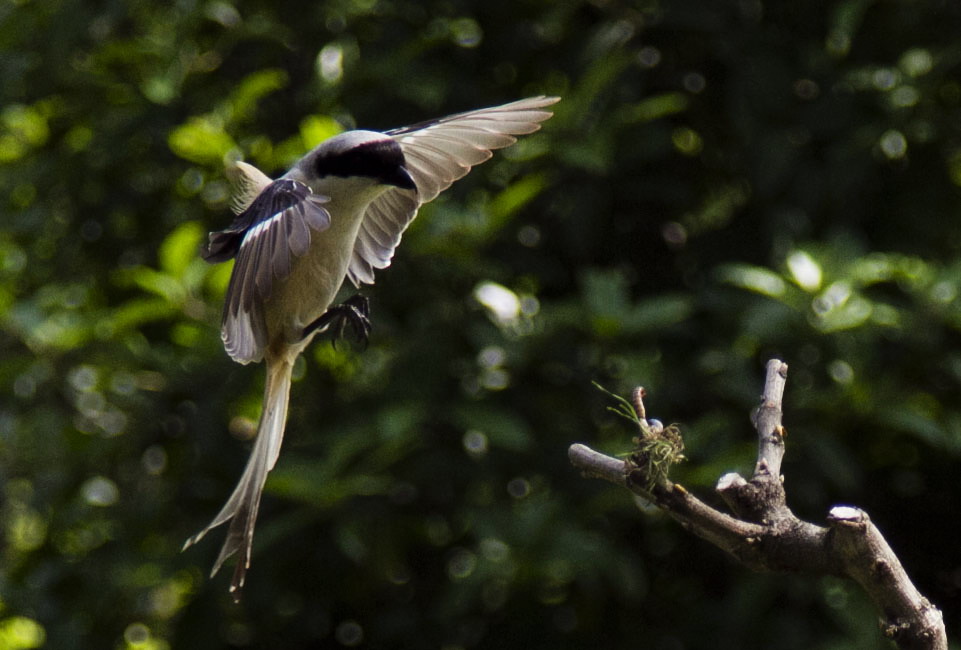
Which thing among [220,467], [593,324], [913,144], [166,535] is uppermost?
A: [913,144]

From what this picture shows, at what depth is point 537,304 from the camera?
3.23 m

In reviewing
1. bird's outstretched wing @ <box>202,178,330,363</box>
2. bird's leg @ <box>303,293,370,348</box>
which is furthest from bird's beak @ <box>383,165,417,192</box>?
bird's leg @ <box>303,293,370,348</box>

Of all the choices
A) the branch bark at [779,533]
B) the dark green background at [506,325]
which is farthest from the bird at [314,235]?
the branch bark at [779,533]

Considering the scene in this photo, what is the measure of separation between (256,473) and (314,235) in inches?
18.9

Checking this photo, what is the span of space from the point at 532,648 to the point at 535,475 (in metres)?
0.43

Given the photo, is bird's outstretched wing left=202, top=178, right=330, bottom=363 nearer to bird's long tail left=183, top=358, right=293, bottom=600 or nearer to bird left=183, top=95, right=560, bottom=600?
bird left=183, top=95, right=560, bottom=600

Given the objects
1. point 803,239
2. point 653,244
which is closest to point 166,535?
point 653,244

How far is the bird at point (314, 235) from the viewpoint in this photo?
1.97 meters

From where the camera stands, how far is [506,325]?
3068 mm

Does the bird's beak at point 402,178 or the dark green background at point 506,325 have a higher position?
the bird's beak at point 402,178

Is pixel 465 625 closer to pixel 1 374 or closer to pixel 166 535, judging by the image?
pixel 166 535

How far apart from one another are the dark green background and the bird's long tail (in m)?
0.36

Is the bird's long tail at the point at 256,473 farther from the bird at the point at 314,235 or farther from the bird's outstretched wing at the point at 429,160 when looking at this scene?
the bird's outstretched wing at the point at 429,160

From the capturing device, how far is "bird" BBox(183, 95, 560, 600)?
1.97 meters
